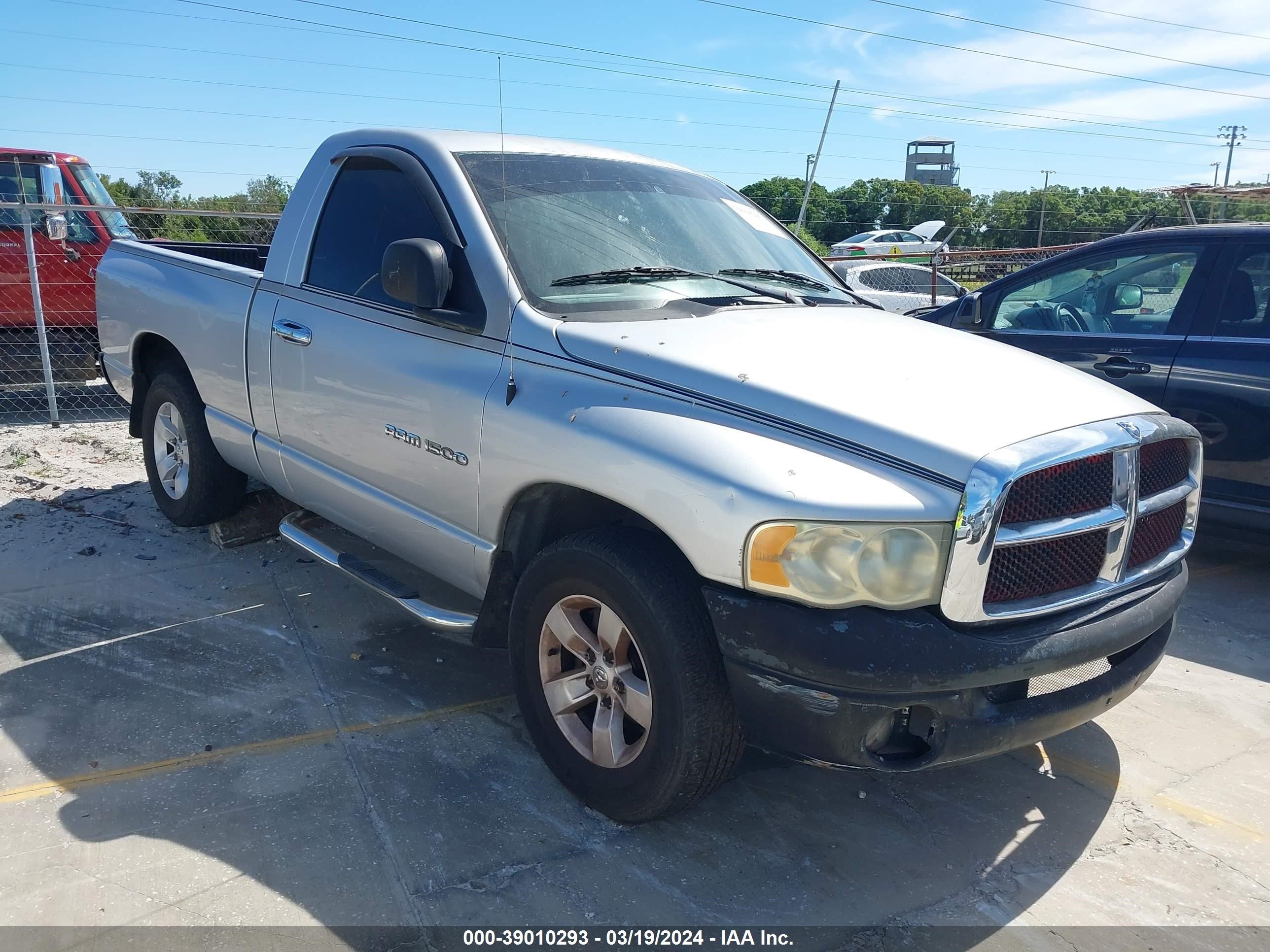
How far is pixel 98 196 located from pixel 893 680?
11.3m

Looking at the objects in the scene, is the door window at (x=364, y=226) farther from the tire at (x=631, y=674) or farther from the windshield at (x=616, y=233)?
the tire at (x=631, y=674)

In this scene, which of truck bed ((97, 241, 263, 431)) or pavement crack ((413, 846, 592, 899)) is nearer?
pavement crack ((413, 846, 592, 899))

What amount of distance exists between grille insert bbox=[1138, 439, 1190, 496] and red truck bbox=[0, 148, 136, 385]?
988 cm

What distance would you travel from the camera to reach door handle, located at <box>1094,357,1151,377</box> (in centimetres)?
527

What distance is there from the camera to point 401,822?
2.95 m

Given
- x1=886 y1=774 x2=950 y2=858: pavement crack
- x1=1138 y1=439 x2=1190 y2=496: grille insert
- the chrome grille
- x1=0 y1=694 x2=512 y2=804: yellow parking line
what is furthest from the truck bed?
x1=1138 y1=439 x2=1190 y2=496: grille insert

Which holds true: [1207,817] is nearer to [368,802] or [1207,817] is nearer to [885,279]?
[368,802]

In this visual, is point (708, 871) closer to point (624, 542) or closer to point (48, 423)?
point (624, 542)

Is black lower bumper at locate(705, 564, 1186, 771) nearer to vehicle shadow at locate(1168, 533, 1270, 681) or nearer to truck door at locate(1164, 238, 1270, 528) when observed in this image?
vehicle shadow at locate(1168, 533, 1270, 681)

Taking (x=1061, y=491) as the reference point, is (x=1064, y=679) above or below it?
below

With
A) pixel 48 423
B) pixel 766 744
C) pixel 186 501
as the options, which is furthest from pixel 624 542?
pixel 48 423

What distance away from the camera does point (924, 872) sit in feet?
9.17

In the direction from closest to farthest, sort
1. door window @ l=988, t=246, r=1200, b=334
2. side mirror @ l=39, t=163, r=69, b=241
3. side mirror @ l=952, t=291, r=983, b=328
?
door window @ l=988, t=246, r=1200, b=334, side mirror @ l=952, t=291, r=983, b=328, side mirror @ l=39, t=163, r=69, b=241

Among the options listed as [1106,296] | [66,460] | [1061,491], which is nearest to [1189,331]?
[1106,296]
